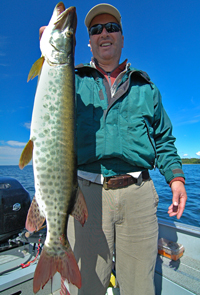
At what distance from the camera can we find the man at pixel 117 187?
200 centimetres

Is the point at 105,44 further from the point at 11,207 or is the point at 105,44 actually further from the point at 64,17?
the point at 11,207

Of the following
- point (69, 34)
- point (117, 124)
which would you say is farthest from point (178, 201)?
point (69, 34)

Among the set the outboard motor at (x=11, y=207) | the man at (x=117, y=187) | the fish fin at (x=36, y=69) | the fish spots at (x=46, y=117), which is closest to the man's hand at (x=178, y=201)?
the man at (x=117, y=187)

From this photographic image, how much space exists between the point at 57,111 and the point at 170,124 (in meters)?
1.49

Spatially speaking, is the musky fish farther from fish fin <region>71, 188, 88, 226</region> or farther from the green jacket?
the green jacket

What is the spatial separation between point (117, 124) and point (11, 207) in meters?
2.80

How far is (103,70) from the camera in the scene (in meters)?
2.48

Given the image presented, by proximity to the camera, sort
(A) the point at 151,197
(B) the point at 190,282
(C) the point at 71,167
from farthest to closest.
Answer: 1. (B) the point at 190,282
2. (A) the point at 151,197
3. (C) the point at 71,167

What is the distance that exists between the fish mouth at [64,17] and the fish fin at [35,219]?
1761 millimetres

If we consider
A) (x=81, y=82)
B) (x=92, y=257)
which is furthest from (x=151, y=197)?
(x=81, y=82)

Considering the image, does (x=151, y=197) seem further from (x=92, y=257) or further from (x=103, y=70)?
(x=103, y=70)

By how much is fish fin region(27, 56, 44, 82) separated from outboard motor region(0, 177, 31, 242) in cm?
261

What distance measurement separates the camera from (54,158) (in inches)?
68.4

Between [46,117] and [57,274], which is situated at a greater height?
[46,117]
